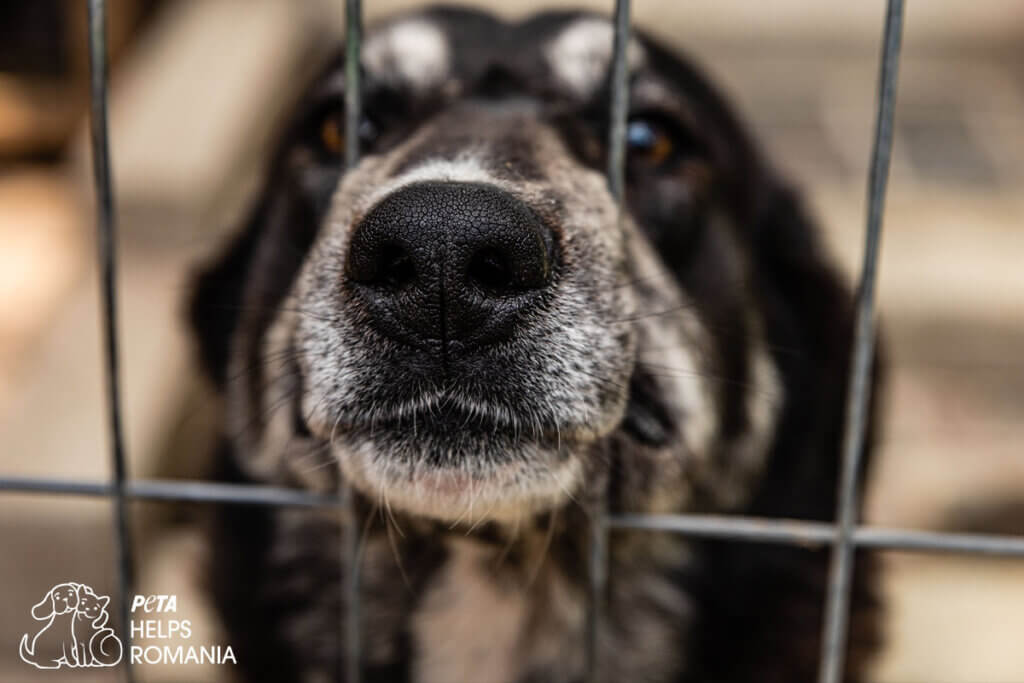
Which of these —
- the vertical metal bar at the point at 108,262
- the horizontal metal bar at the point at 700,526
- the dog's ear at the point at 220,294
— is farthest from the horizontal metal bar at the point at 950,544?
the dog's ear at the point at 220,294

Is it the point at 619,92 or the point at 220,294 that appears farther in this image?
the point at 220,294

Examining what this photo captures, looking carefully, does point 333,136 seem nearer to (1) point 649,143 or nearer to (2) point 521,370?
(1) point 649,143

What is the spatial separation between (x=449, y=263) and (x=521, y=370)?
6.7 inches

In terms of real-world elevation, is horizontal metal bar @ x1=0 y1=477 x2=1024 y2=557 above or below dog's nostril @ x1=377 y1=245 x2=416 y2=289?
below

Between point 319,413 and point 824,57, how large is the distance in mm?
5262

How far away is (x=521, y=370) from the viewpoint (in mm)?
1291

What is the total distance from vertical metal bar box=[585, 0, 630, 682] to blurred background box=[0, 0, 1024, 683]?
39.2 inches

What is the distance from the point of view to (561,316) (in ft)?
4.36

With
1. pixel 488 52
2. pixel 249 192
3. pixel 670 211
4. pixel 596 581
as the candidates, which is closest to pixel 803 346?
pixel 670 211

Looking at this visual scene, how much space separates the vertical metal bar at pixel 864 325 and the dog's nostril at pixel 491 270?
464 mm

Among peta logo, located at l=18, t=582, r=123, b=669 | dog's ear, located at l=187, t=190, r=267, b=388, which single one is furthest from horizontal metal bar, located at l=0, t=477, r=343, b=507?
dog's ear, located at l=187, t=190, r=267, b=388

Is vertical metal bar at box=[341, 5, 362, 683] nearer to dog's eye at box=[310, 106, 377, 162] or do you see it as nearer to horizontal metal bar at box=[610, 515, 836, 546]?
horizontal metal bar at box=[610, 515, 836, 546]

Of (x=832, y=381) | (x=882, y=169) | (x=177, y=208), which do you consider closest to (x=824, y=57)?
(x=177, y=208)

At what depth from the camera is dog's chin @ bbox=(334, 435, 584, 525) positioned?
4.30 feet
